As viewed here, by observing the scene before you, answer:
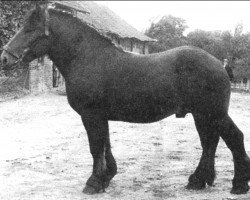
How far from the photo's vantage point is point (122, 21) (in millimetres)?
41031

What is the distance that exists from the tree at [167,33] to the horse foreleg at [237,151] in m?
44.8

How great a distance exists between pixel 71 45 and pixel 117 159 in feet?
8.93

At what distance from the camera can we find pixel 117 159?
725cm

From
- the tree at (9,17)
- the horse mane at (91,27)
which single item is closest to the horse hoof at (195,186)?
the horse mane at (91,27)

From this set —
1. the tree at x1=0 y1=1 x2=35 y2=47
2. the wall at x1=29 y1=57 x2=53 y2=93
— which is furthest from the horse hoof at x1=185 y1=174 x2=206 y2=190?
the wall at x1=29 y1=57 x2=53 y2=93

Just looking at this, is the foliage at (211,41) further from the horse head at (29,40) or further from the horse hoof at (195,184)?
the horse head at (29,40)

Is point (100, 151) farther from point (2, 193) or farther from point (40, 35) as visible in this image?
point (40, 35)

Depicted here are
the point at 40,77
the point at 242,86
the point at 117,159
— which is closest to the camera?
the point at 117,159

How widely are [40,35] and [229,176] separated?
3.52 meters

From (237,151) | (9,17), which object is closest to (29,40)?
(237,151)

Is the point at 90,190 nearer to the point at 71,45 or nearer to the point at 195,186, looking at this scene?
the point at 195,186

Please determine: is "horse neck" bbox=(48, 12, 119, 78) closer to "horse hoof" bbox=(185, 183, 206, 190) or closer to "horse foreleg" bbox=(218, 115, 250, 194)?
"horse foreleg" bbox=(218, 115, 250, 194)

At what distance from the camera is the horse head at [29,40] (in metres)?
5.13

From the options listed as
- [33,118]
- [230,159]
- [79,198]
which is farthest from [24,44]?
[33,118]
